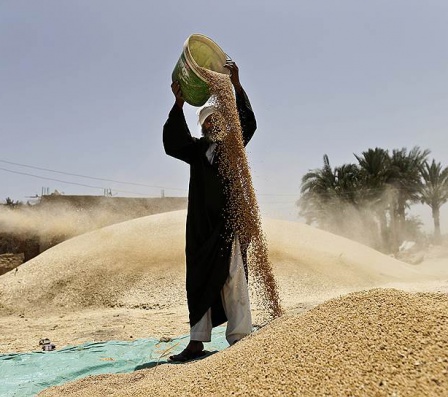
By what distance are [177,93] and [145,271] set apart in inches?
189

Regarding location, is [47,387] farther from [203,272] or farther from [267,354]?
[267,354]

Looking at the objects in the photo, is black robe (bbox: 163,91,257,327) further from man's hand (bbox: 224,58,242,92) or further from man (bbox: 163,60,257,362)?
man's hand (bbox: 224,58,242,92)

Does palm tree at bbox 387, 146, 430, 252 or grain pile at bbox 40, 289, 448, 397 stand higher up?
palm tree at bbox 387, 146, 430, 252

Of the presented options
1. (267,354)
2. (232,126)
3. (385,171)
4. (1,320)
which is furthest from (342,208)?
(267,354)

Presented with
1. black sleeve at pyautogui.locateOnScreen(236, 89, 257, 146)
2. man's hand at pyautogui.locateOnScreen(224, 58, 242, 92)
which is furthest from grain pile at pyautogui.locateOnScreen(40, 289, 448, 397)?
man's hand at pyautogui.locateOnScreen(224, 58, 242, 92)

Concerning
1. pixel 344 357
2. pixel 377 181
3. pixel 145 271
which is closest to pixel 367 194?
pixel 377 181

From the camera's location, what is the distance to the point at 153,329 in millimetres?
5258

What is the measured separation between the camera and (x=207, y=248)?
3582 mm

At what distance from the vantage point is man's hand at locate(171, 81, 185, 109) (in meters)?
3.72

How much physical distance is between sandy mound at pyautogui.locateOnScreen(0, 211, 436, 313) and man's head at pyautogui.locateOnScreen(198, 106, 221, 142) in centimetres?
364

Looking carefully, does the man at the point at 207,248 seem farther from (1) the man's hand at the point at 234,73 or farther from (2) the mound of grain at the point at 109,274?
(2) the mound of grain at the point at 109,274

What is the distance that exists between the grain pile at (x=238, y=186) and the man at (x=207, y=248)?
6 cm

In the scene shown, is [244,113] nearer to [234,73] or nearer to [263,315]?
[234,73]

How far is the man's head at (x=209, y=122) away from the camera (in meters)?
3.78
